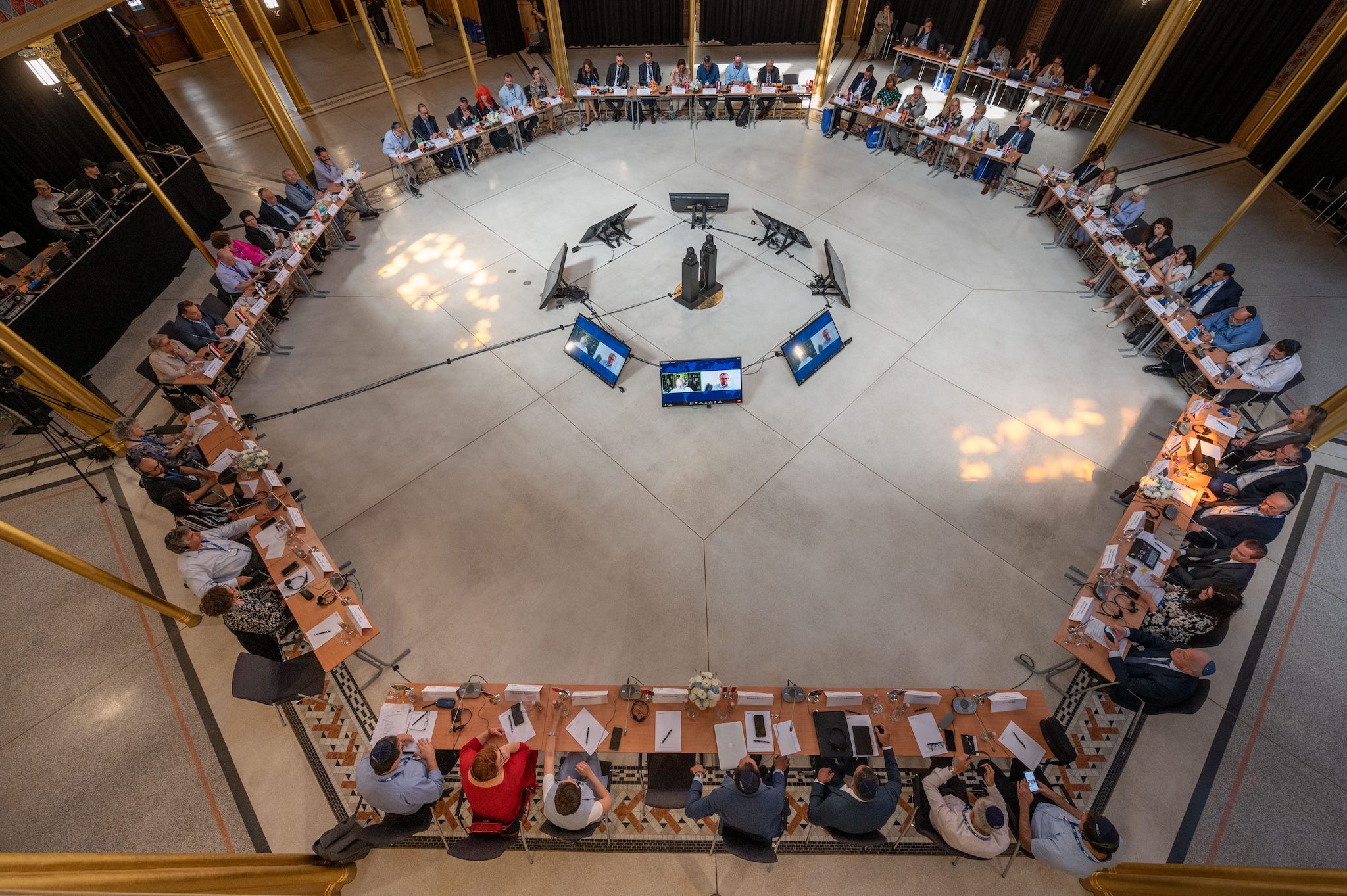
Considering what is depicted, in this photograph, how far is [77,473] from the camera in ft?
24.6

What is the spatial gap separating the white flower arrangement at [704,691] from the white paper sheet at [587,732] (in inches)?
34.0

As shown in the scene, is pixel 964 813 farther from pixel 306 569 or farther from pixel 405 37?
pixel 405 37

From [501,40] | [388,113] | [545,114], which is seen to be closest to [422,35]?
[501,40]

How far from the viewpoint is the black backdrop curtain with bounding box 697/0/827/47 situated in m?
17.4

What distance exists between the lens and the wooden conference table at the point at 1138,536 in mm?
5188

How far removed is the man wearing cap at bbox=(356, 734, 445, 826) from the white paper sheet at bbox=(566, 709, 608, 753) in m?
1.12

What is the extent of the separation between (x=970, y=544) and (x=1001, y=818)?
324 centimetres

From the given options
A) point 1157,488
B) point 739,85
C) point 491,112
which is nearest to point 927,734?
point 1157,488

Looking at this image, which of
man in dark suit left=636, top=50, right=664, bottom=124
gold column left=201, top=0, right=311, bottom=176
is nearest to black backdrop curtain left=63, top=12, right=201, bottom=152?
gold column left=201, top=0, right=311, bottom=176

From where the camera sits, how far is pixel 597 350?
8398 mm

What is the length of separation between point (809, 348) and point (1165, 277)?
555cm

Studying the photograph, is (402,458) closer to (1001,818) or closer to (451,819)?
(451,819)

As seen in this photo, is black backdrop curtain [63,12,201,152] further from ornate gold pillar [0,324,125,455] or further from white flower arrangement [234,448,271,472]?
white flower arrangement [234,448,271,472]

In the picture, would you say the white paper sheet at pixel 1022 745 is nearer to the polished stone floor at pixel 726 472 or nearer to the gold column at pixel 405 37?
the polished stone floor at pixel 726 472
